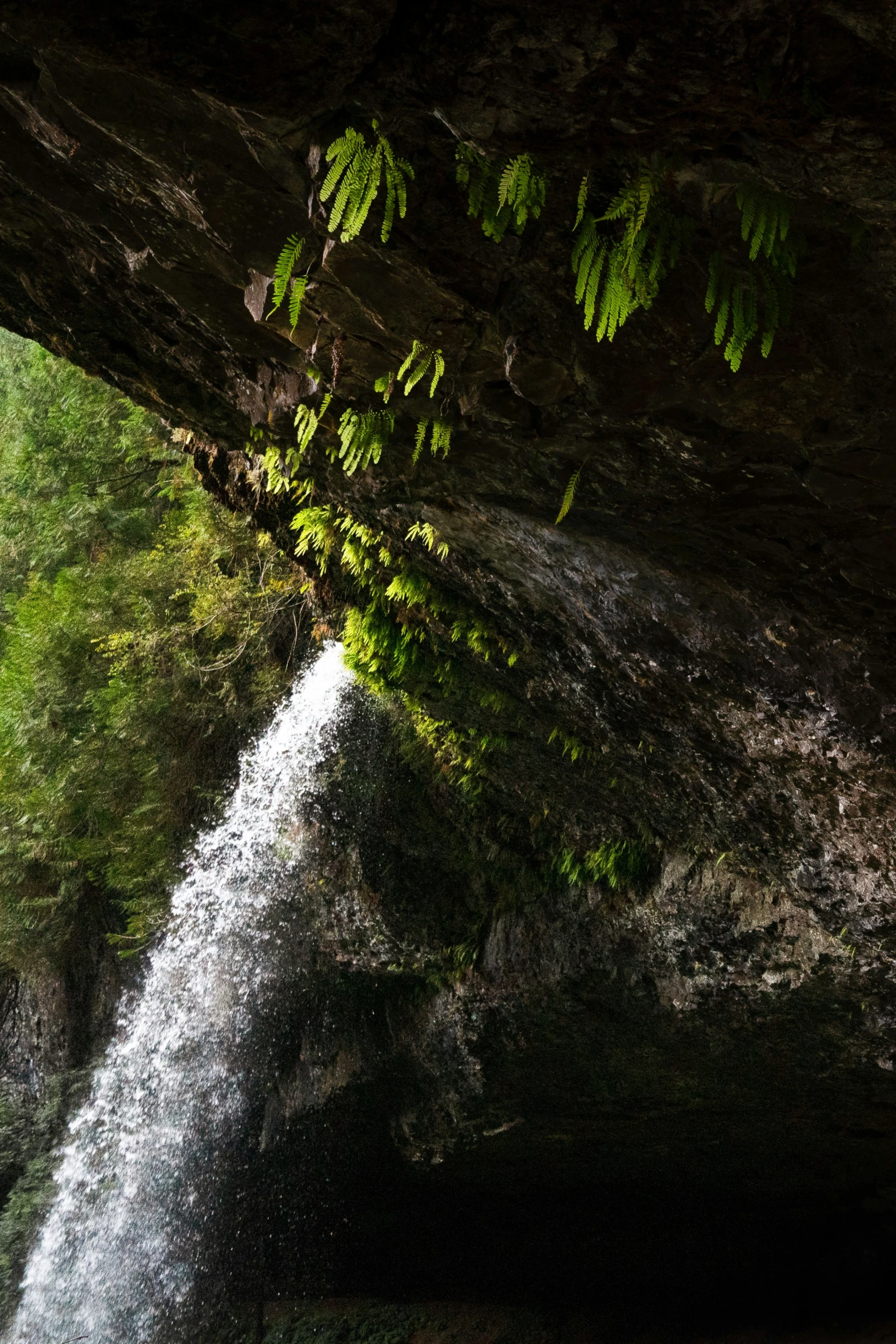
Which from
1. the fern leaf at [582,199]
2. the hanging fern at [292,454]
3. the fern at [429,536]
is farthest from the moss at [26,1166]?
the fern leaf at [582,199]

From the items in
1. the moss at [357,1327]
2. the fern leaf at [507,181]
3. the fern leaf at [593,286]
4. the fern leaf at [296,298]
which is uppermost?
the fern leaf at [296,298]

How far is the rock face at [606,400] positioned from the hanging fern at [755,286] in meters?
0.05

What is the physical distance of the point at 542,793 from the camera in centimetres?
668

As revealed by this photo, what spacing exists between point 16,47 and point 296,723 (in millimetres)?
7065

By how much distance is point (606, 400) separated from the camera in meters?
3.07

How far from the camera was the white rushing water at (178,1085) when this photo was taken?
9.18m

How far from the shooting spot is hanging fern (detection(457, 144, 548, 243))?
239cm

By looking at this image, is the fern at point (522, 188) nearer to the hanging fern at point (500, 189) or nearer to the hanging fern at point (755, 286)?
the hanging fern at point (500, 189)

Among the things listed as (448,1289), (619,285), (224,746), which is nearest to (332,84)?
(619,285)

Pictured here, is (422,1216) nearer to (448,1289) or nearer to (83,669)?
(448,1289)

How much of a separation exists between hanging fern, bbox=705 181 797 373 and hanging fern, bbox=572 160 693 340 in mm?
124

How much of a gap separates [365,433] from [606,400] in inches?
42.4

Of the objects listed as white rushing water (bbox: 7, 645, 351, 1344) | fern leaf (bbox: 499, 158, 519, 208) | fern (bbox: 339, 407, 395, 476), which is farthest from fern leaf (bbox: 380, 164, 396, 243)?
white rushing water (bbox: 7, 645, 351, 1344)

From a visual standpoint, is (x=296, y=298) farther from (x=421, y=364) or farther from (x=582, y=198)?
(x=582, y=198)
